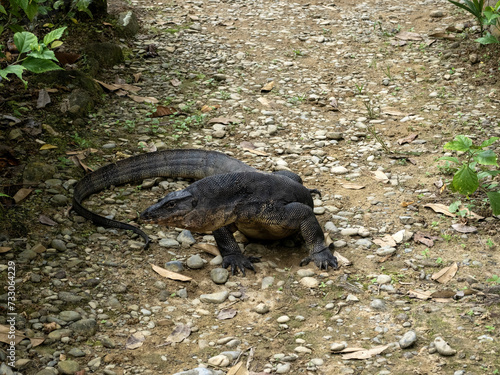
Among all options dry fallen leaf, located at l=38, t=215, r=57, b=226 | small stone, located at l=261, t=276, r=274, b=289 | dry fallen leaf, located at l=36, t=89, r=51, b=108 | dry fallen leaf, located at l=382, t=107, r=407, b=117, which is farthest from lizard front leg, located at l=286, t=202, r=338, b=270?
dry fallen leaf, located at l=36, t=89, r=51, b=108

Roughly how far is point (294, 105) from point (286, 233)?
10.1 feet

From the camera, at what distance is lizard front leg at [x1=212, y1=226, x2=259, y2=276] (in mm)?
5086

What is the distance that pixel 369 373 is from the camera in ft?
12.4

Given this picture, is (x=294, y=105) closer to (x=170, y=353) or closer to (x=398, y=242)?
(x=398, y=242)

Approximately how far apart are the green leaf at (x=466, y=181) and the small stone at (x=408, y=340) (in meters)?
1.68

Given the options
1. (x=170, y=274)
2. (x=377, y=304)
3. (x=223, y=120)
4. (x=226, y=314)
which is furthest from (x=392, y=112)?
(x=226, y=314)

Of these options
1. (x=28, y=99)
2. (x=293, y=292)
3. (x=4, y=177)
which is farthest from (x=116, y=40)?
(x=293, y=292)

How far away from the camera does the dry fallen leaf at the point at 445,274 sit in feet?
15.3

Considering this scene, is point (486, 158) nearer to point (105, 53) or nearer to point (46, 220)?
point (46, 220)

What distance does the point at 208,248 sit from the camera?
5.41 meters

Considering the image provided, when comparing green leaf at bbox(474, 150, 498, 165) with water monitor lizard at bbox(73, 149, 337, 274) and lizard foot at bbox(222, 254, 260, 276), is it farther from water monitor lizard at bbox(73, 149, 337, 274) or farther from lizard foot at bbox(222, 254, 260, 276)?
lizard foot at bbox(222, 254, 260, 276)

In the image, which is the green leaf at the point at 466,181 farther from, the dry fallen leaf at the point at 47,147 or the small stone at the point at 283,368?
the dry fallen leaf at the point at 47,147

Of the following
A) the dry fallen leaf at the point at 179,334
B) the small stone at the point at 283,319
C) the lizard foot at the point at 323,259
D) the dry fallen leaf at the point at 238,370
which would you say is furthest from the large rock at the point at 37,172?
the dry fallen leaf at the point at 238,370

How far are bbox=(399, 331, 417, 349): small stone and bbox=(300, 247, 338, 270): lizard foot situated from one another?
111 cm
